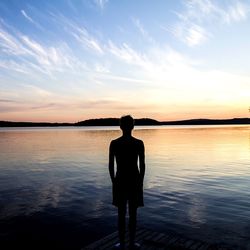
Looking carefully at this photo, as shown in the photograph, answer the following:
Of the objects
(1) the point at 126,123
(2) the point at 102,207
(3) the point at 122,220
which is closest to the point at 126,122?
(1) the point at 126,123

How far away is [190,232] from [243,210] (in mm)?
4139

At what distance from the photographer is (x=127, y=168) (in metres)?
7.95

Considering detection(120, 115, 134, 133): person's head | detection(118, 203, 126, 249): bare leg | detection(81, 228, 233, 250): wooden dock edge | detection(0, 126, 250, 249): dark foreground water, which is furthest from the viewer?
detection(0, 126, 250, 249): dark foreground water

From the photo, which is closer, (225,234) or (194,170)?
(225,234)

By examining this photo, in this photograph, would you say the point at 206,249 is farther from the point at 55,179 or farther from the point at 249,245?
the point at 55,179

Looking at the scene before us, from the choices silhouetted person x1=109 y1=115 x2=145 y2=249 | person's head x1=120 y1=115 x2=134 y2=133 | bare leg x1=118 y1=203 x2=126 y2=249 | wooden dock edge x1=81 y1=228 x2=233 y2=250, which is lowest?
wooden dock edge x1=81 y1=228 x2=233 y2=250

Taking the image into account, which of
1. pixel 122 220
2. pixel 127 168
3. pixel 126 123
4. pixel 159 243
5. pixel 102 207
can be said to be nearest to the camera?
pixel 126 123

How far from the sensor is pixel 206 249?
28.9 ft

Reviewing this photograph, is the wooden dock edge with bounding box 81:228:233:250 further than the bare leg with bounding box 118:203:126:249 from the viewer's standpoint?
Yes

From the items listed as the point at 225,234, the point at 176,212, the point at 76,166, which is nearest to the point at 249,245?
the point at 225,234

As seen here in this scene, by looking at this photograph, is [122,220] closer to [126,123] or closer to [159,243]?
[159,243]

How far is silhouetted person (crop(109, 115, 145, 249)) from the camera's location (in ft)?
25.4

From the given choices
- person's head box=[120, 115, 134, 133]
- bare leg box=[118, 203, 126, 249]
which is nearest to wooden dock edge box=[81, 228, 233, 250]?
bare leg box=[118, 203, 126, 249]

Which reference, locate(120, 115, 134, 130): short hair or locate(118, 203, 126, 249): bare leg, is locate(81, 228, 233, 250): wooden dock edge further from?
locate(120, 115, 134, 130): short hair
